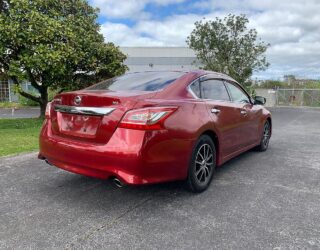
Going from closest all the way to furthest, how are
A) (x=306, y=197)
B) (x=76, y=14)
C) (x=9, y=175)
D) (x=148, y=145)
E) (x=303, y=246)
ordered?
(x=303, y=246), (x=148, y=145), (x=306, y=197), (x=9, y=175), (x=76, y=14)

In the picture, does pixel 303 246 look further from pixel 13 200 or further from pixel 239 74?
pixel 239 74

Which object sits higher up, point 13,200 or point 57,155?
point 57,155

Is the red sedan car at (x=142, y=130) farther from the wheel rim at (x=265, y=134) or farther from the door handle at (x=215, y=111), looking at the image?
the wheel rim at (x=265, y=134)

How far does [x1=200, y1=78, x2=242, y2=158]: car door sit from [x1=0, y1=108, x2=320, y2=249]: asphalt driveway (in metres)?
0.52

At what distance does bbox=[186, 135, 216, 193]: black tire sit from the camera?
383 cm

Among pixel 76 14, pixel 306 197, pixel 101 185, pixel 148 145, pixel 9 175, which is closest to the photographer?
pixel 148 145

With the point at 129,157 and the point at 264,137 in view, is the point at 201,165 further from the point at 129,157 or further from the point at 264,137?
the point at 264,137

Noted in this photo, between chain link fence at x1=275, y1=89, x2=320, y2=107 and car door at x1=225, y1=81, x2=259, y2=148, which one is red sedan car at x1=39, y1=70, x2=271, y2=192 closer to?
car door at x1=225, y1=81, x2=259, y2=148

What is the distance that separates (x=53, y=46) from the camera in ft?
32.2

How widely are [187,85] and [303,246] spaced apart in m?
2.17

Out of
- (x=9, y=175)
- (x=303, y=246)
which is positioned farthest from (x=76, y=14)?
(x=303, y=246)

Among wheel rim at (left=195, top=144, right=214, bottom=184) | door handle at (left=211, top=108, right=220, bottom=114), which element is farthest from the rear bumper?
door handle at (left=211, top=108, right=220, bottom=114)

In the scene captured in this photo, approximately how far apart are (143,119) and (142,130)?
11cm

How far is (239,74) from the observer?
2214 cm
